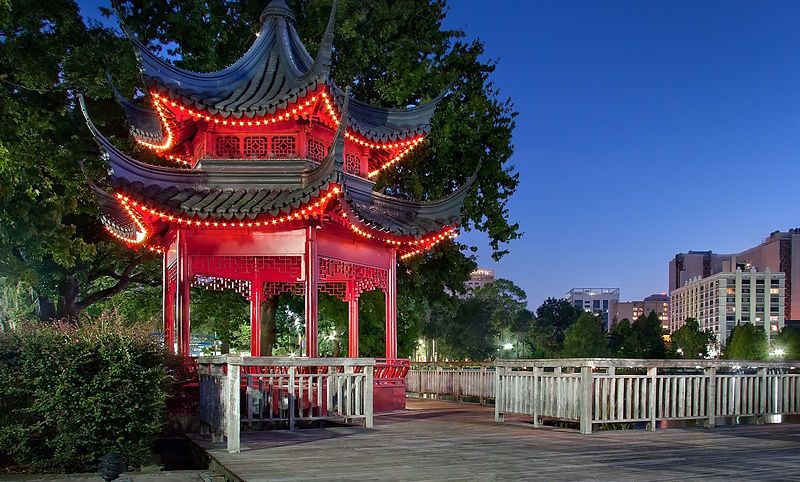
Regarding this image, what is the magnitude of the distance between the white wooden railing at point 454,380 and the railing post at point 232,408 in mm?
10065

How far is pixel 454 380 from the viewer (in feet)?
70.3

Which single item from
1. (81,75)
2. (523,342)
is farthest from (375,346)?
(523,342)

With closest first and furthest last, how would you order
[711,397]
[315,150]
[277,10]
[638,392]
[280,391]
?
[280,391] → [638,392] → [711,397] → [315,150] → [277,10]

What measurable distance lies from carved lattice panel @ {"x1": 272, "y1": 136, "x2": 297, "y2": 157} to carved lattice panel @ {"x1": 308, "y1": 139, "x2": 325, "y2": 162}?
320 millimetres

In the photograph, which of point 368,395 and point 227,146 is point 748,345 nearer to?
point 227,146

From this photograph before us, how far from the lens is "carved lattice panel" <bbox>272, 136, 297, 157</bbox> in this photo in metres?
15.2

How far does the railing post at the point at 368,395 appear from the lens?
12023mm

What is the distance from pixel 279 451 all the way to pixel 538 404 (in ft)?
15.9

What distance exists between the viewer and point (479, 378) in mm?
19875

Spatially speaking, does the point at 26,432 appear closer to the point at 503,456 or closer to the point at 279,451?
the point at 279,451

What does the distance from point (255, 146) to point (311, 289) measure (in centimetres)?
341

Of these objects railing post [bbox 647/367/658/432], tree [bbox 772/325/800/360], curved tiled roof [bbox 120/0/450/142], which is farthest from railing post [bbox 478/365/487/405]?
tree [bbox 772/325/800/360]

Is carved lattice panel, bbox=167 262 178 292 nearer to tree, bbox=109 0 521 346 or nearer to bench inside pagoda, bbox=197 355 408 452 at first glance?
bench inside pagoda, bbox=197 355 408 452

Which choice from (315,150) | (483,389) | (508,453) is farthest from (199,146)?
(508,453)
